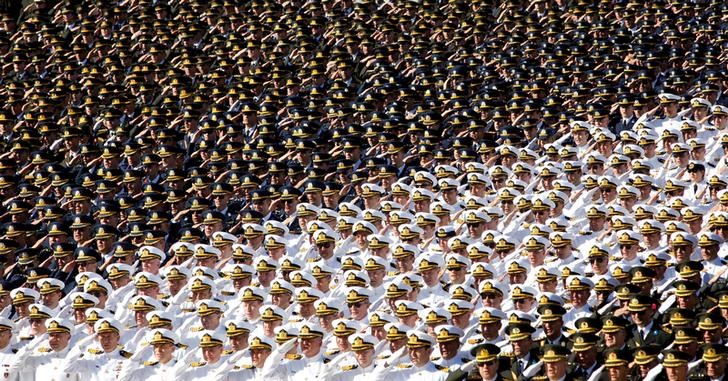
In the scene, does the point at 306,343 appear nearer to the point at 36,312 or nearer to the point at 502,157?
the point at 36,312

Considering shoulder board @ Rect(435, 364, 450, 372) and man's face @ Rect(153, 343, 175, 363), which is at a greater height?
man's face @ Rect(153, 343, 175, 363)

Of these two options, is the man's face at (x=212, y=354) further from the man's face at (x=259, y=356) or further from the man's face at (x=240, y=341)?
the man's face at (x=259, y=356)

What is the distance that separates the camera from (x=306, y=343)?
24.1m

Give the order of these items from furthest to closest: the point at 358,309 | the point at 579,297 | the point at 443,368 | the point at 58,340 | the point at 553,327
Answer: the point at 58,340 → the point at 358,309 → the point at 579,297 → the point at 443,368 → the point at 553,327

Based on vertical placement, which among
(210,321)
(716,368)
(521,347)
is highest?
(210,321)

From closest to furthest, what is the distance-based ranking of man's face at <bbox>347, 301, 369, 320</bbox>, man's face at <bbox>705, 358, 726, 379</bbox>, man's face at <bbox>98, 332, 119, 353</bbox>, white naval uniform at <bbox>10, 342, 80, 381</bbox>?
man's face at <bbox>705, 358, 726, 379</bbox> → man's face at <bbox>347, 301, 369, 320</bbox> → man's face at <bbox>98, 332, 119, 353</bbox> → white naval uniform at <bbox>10, 342, 80, 381</bbox>

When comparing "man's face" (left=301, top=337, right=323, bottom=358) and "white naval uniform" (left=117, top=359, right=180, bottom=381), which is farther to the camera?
"white naval uniform" (left=117, top=359, right=180, bottom=381)

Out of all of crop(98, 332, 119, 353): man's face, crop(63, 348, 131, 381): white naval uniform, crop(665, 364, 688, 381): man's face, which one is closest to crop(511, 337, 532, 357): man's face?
crop(665, 364, 688, 381): man's face

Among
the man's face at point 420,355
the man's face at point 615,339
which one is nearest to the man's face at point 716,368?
the man's face at point 615,339

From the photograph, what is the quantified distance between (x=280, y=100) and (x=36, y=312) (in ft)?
28.6

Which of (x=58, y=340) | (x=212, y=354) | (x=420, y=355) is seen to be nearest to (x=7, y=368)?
(x=58, y=340)

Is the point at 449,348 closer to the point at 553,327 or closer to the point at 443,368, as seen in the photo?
the point at 443,368

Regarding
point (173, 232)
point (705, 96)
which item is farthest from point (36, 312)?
point (705, 96)

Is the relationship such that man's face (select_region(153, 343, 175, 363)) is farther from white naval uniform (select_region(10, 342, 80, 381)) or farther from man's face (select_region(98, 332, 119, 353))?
white naval uniform (select_region(10, 342, 80, 381))
